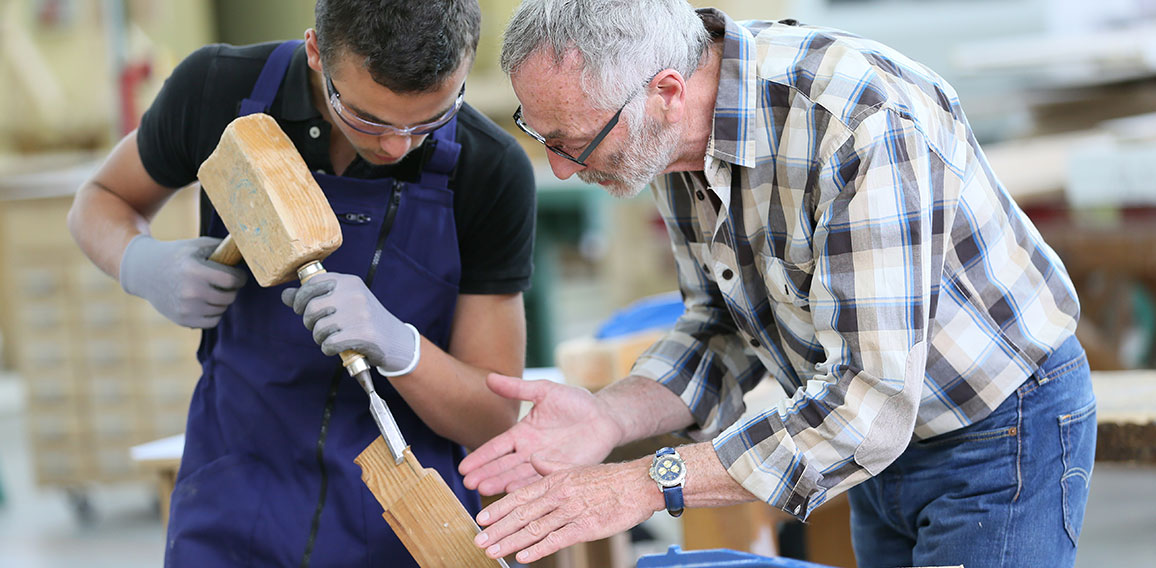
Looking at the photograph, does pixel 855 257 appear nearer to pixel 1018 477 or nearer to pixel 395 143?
pixel 1018 477

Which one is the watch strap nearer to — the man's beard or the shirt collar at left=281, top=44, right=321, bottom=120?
the man's beard


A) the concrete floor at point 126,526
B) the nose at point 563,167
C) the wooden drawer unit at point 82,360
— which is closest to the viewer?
the nose at point 563,167

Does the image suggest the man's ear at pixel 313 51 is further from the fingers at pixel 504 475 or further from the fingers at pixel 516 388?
the fingers at pixel 504 475

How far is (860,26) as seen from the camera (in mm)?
10719

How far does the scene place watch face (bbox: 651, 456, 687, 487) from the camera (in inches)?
59.0

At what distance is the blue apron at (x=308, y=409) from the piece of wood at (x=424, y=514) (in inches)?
6.6

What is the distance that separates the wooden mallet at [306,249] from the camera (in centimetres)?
157

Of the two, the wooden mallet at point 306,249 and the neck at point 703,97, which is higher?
the neck at point 703,97

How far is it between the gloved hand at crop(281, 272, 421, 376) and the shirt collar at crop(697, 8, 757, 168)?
56 centimetres

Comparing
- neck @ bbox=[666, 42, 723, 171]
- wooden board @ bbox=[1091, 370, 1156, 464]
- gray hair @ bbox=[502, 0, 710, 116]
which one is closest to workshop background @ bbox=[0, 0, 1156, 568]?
wooden board @ bbox=[1091, 370, 1156, 464]

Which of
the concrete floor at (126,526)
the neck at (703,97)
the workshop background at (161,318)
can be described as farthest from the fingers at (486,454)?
the concrete floor at (126,526)

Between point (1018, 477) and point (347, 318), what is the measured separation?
1044 millimetres

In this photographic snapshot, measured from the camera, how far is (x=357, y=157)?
1786mm

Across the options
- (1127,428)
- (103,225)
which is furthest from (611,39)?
(1127,428)
